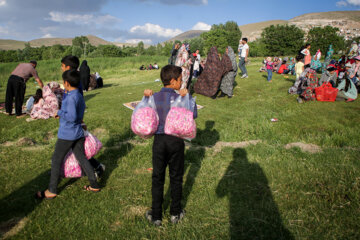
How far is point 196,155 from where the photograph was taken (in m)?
4.58

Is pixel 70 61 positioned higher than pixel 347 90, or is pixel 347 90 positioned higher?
pixel 70 61

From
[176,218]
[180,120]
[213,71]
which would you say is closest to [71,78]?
[180,120]

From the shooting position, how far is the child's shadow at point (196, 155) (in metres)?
3.36

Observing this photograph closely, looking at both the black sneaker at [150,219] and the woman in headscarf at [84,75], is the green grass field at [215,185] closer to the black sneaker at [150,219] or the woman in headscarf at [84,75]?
the black sneaker at [150,219]

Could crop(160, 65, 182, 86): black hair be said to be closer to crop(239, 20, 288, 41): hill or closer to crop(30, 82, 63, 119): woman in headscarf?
crop(30, 82, 63, 119): woman in headscarf

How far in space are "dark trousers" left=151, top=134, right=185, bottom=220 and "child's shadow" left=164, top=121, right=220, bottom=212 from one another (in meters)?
0.46

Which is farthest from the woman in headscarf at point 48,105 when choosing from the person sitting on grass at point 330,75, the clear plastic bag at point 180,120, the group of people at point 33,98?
the person sitting on grass at point 330,75

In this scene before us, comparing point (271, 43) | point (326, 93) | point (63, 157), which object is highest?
point (271, 43)

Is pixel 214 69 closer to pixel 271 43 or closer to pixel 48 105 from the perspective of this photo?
pixel 48 105

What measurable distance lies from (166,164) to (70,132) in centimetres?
147

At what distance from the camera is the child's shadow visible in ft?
11.0

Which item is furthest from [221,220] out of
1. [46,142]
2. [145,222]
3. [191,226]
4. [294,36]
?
[294,36]

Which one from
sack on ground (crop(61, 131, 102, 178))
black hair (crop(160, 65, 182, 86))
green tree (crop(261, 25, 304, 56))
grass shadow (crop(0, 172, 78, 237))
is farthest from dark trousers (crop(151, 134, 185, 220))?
green tree (crop(261, 25, 304, 56))

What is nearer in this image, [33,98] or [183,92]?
[183,92]
